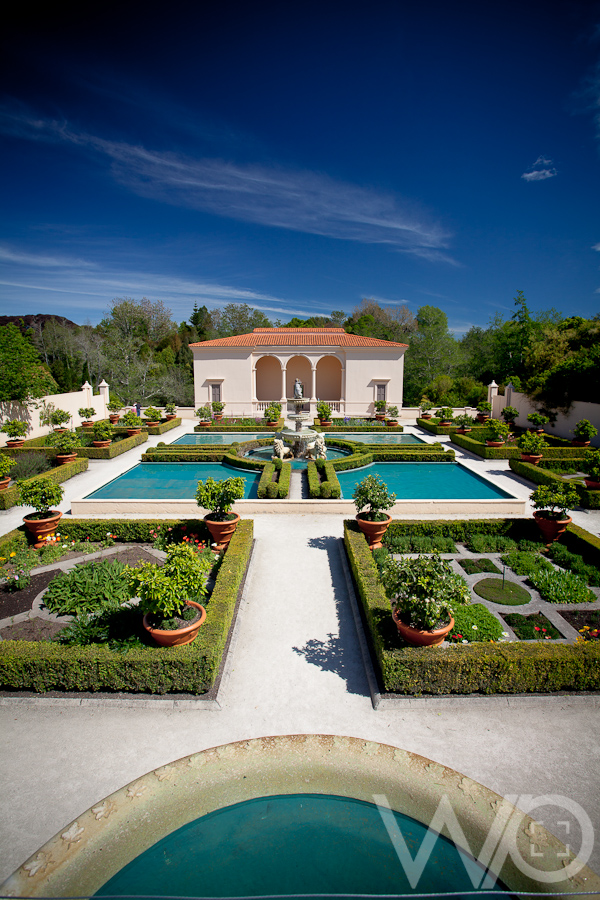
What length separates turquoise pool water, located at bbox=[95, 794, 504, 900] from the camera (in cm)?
369

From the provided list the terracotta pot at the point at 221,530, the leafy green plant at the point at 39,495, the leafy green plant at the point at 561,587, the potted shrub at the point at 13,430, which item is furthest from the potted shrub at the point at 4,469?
the leafy green plant at the point at 561,587

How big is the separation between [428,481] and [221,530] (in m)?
9.30

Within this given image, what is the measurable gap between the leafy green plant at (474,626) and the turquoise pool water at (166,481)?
812cm

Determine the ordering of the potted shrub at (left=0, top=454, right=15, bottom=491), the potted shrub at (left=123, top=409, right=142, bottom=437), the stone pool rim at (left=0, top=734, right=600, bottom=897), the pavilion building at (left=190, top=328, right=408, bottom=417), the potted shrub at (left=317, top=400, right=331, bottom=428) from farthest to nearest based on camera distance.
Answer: the pavilion building at (left=190, top=328, right=408, bottom=417) < the potted shrub at (left=317, top=400, right=331, bottom=428) < the potted shrub at (left=123, top=409, right=142, bottom=437) < the potted shrub at (left=0, top=454, right=15, bottom=491) < the stone pool rim at (left=0, top=734, right=600, bottom=897)

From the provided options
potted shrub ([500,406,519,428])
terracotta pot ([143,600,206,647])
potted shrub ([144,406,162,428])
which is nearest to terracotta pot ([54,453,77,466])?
potted shrub ([144,406,162,428])

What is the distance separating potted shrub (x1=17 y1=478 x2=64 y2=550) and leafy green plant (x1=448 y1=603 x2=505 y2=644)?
8.99m

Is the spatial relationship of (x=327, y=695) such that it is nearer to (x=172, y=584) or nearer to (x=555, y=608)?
(x=172, y=584)

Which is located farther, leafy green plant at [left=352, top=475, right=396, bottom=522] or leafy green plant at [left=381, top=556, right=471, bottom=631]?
leafy green plant at [left=352, top=475, right=396, bottom=522]

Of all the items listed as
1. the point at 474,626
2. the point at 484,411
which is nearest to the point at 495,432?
the point at 484,411

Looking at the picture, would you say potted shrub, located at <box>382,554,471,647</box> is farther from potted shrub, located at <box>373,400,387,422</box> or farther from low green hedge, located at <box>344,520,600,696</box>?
potted shrub, located at <box>373,400,387,422</box>

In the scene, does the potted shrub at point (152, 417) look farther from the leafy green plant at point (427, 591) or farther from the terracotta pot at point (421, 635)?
the terracotta pot at point (421, 635)

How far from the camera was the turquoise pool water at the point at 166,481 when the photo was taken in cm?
1501

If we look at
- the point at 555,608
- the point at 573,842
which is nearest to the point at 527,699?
the point at 573,842

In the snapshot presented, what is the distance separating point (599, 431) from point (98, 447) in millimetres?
24114
